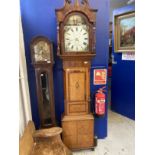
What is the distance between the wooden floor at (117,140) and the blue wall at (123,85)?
0.23 m

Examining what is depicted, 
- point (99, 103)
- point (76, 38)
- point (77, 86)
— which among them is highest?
point (76, 38)

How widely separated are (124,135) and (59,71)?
1423 mm

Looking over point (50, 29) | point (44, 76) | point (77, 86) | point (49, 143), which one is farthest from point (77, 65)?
point (49, 143)

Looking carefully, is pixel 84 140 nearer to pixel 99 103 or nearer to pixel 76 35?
pixel 99 103

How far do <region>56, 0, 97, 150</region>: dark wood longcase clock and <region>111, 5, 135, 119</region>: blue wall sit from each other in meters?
1.24

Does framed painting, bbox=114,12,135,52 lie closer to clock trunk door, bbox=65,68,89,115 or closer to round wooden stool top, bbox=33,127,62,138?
clock trunk door, bbox=65,68,89,115

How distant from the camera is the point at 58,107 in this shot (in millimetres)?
2588

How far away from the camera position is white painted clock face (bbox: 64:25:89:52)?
2188 millimetres

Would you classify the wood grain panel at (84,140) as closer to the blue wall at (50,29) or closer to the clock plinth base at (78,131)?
the clock plinth base at (78,131)

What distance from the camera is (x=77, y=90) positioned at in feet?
7.67

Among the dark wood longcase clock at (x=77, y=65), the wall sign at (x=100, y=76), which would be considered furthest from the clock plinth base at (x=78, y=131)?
the wall sign at (x=100, y=76)

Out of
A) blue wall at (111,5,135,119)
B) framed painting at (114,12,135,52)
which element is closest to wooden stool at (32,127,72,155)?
blue wall at (111,5,135,119)

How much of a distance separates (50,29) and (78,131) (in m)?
1.36
